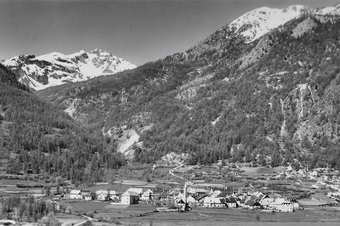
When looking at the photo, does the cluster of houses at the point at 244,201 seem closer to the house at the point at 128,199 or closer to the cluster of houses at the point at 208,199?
the cluster of houses at the point at 208,199

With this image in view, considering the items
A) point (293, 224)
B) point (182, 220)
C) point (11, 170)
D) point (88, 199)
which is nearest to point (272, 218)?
point (293, 224)

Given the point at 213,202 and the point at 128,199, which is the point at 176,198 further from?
the point at 128,199

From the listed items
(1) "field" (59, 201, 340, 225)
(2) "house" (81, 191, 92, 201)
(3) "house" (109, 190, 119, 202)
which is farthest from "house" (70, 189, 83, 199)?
(1) "field" (59, 201, 340, 225)

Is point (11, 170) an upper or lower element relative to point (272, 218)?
upper

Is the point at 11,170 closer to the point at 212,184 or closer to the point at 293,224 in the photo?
the point at 212,184

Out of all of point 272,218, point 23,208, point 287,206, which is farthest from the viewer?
point 287,206

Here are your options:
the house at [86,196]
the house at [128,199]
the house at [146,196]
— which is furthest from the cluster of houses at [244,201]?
the house at [86,196]
